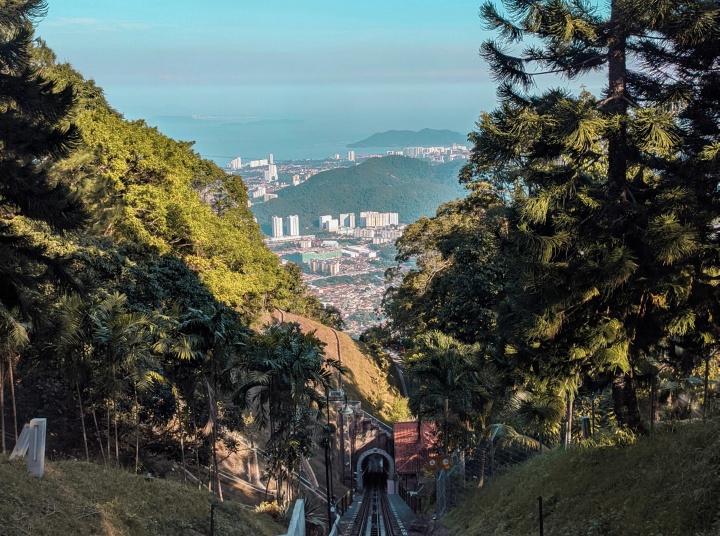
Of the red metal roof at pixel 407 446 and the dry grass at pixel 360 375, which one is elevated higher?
the dry grass at pixel 360 375

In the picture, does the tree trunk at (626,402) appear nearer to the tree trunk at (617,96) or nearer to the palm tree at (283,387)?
the tree trunk at (617,96)

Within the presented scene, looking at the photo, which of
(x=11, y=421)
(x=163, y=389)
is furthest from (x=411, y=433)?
(x=11, y=421)

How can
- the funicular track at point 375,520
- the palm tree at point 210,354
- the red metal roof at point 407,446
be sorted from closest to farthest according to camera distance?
1. the palm tree at point 210,354
2. the funicular track at point 375,520
3. the red metal roof at point 407,446

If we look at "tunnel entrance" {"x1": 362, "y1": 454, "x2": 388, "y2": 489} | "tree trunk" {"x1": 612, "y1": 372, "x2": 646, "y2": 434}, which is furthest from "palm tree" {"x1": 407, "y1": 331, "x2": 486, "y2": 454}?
"tunnel entrance" {"x1": 362, "y1": 454, "x2": 388, "y2": 489}

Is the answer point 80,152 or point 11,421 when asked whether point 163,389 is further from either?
point 80,152

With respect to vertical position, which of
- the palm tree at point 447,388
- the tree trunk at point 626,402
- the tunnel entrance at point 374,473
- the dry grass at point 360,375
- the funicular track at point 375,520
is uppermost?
the tree trunk at point 626,402

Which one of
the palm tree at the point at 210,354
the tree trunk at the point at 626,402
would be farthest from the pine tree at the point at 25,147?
the tree trunk at the point at 626,402

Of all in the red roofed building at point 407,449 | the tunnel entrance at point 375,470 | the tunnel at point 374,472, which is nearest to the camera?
the red roofed building at point 407,449
